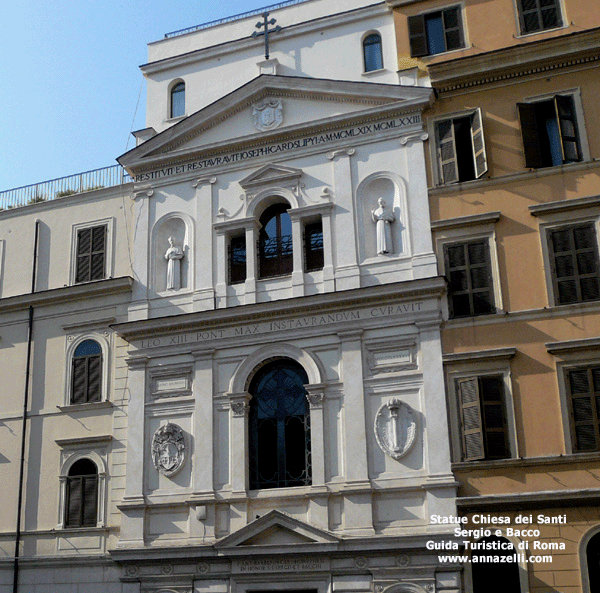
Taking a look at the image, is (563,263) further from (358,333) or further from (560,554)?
(560,554)

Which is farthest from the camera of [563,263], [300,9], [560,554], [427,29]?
[300,9]

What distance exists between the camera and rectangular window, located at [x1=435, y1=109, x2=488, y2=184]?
2067 centimetres

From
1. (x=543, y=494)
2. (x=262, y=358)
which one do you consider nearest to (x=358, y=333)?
(x=262, y=358)

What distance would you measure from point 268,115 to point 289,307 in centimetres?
569

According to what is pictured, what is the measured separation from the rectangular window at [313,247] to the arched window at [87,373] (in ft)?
21.0

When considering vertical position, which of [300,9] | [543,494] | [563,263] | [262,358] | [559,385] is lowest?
[543,494]

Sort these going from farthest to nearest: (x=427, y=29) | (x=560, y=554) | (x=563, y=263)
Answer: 1. (x=427, y=29)
2. (x=563, y=263)
3. (x=560, y=554)

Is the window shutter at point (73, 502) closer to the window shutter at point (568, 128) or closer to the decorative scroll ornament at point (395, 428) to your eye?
the decorative scroll ornament at point (395, 428)

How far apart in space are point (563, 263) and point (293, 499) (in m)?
8.24

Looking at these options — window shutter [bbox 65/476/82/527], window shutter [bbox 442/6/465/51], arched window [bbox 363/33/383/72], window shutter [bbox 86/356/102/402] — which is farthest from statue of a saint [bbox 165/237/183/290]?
window shutter [bbox 442/6/465/51]

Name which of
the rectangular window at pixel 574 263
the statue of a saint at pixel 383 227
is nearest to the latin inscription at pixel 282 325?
the statue of a saint at pixel 383 227

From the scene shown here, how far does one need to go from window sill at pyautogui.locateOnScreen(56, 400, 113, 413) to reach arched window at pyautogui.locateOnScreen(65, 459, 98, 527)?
1380 mm

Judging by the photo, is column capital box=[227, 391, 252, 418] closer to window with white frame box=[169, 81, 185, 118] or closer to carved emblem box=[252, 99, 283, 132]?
carved emblem box=[252, 99, 283, 132]

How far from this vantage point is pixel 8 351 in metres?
24.6
